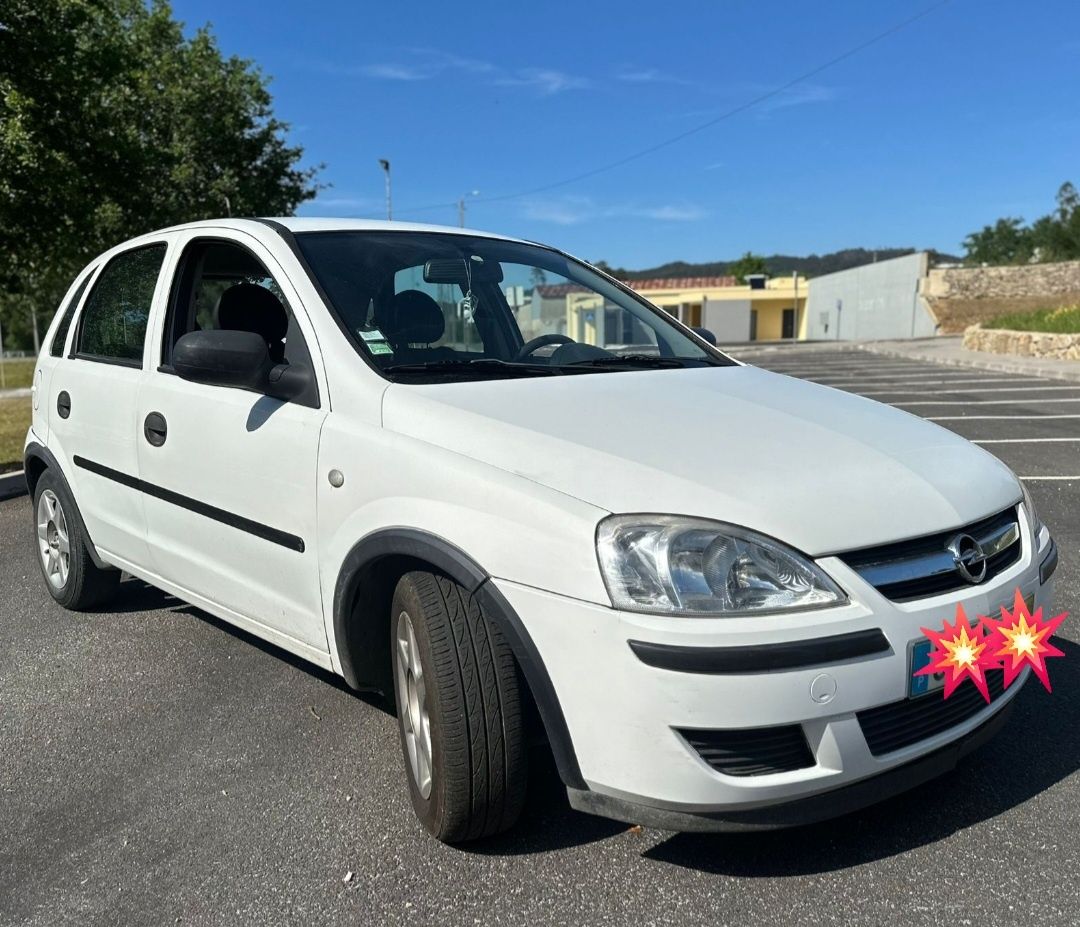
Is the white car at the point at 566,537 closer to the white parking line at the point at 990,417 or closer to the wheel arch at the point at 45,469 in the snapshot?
the wheel arch at the point at 45,469

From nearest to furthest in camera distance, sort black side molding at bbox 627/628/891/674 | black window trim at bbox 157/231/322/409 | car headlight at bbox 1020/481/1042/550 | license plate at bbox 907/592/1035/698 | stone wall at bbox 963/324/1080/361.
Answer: black side molding at bbox 627/628/891/674, license plate at bbox 907/592/1035/698, car headlight at bbox 1020/481/1042/550, black window trim at bbox 157/231/322/409, stone wall at bbox 963/324/1080/361

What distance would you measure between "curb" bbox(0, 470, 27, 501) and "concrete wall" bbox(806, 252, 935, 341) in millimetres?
42380

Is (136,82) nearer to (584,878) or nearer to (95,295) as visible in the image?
(95,295)

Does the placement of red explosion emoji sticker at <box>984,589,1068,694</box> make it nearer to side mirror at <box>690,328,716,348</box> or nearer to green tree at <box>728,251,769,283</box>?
side mirror at <box>690,328,716,348</box>

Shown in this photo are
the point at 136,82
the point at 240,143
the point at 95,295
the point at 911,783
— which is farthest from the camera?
the point at 240,143

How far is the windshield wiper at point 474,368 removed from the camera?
9.18ft

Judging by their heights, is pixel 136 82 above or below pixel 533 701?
above

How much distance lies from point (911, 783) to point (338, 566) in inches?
60.7

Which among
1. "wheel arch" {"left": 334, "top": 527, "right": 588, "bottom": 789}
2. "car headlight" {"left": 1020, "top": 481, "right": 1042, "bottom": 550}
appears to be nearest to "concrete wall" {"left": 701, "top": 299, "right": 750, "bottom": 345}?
"car headlight" {"left": 1020, "top": 481, "right": 1042, "bottom": 550}

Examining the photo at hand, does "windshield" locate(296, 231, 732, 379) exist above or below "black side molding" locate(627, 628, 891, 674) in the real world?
above

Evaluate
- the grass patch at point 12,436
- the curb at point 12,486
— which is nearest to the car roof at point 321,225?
the curb at point 12,486

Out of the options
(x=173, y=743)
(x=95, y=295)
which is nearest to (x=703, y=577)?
(x=173, y=743)

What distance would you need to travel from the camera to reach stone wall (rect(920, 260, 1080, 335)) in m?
43.8

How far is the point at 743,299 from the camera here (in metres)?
63.3
